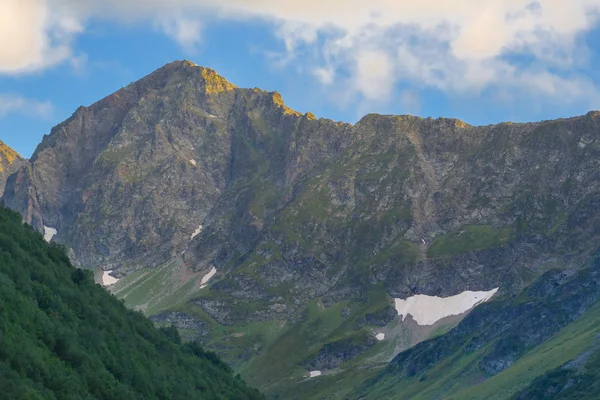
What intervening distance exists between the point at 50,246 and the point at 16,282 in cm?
3583

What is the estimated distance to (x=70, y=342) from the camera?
78.1 meters

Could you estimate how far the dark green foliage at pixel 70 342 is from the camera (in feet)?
217

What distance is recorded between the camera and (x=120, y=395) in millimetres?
78938

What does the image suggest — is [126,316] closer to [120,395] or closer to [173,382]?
[173,382]

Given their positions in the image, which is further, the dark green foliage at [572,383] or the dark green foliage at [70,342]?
the dark green foliage at [572,383]

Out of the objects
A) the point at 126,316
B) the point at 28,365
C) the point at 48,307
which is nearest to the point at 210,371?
the point at 126,316

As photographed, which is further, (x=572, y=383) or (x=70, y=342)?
(x=572, y=383)

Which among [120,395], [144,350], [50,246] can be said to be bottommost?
[120,395]

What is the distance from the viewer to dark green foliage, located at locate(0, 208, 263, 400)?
66062 mm

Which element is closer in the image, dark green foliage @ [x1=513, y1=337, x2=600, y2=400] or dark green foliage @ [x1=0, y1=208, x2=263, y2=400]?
dark green foliage @ [x1=0, y1=208, x2=263, y2=400]

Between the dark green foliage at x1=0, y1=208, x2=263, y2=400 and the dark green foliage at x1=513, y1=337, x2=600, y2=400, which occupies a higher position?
the dark green foliage at x1=0, y1=208, x2=263, y2=400

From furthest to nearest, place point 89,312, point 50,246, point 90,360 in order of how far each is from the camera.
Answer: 1. point 50,246
2. point 89,312
3. point 90,360

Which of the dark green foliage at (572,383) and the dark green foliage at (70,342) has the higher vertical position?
the dark green foliage at (70,342)

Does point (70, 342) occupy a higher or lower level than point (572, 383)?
higher
